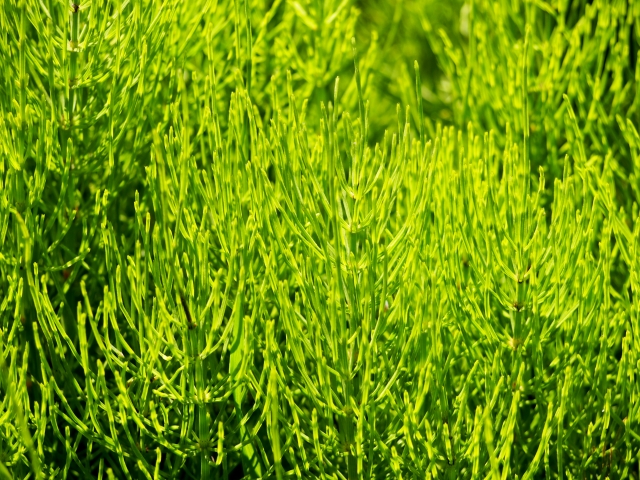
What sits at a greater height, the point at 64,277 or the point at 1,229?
the point at 1,229

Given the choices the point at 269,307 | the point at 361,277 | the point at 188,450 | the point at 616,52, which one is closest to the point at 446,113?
the point at 616,52

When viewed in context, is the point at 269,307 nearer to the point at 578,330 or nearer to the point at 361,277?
the point at 361,277

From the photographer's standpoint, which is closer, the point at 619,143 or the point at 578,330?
the point at 578,330

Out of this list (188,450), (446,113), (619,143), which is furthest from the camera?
(446,113)

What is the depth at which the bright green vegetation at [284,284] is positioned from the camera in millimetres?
1017

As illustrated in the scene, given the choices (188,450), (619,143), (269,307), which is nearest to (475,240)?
(269,307)

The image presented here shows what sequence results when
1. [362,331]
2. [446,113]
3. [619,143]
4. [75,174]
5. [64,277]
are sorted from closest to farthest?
[362,331]
[75,174]
[64,277]
[619,143]
[446,113]

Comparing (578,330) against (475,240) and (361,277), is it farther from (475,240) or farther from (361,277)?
(361,277)

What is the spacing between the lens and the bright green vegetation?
3.34 ft

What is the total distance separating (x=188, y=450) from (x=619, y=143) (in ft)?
3.94

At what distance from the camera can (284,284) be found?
1075mm

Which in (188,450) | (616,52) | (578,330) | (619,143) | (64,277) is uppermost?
(616,52)

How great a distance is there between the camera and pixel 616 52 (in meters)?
1.61

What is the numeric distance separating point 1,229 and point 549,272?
93 centimetres
